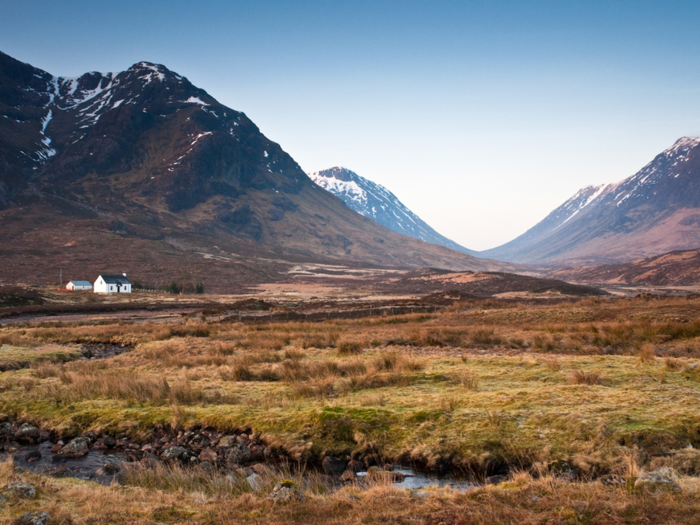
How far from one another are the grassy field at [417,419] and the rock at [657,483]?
0.18 metres

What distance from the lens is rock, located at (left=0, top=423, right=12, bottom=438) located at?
33.2ft

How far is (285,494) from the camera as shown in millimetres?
6270

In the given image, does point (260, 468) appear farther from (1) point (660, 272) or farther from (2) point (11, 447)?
(1) point (660, 272)

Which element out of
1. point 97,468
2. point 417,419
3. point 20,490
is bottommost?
point 97,468

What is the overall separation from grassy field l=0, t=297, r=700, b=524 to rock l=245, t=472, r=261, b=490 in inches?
13.6

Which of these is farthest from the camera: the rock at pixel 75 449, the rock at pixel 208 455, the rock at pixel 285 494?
the rock at pixel 75 449

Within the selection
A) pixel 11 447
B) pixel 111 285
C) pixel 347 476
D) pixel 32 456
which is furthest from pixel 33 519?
pixel 111 285

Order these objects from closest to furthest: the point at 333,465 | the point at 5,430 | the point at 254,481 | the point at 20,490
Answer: the point at 20,490 < the point at 254,481 < the point at 333,465 < the point at 5,430

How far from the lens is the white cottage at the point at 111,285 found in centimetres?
8056

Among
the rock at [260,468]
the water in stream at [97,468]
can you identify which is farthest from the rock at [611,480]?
the rock at [260,468]

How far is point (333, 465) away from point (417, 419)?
205 cm

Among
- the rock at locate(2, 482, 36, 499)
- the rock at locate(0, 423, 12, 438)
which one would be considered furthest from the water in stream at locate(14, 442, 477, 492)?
the rock at locate(2, 482, 36, 499)

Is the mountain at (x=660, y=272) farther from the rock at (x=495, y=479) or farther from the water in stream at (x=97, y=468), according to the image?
the water in stream at (x=97, y=468)

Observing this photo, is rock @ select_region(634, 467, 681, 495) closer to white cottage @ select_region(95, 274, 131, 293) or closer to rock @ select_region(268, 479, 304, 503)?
rock @ select_region(268, 479, 304, 503)
